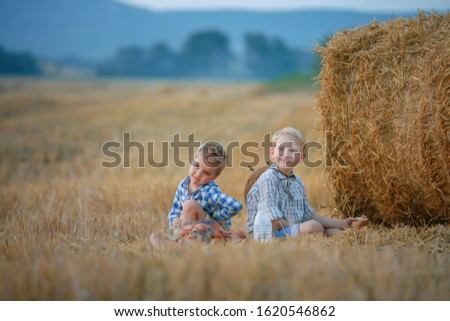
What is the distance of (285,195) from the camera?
5.14 meters

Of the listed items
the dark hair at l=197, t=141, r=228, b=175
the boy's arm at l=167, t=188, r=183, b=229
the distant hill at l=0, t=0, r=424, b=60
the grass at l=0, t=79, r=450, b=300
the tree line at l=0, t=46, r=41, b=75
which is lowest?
the grass at l=0, t=79, r=450, b=300

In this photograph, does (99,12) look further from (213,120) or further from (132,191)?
(132,191)

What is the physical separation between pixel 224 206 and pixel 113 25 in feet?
527

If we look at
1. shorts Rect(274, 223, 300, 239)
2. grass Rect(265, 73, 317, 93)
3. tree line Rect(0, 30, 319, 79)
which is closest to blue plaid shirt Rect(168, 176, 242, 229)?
shorts Rect(274, 223, 300, 239)

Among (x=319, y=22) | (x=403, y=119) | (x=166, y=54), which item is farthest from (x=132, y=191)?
(x=319, y=22)

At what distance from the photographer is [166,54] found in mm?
110250

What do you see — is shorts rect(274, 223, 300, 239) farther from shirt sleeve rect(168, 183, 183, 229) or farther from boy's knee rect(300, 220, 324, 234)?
shirt sleeve rect(168, 183, 183, 229)

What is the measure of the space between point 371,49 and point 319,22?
461 ft

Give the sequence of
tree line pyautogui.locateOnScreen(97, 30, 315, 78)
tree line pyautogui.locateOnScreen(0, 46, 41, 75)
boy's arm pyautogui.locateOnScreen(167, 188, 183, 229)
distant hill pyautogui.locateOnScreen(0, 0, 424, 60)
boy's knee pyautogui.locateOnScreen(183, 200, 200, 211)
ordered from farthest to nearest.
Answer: distant hill pyautogui.locateOnScreen(0, 0, 424, 60), tree line pyautogui.locateOnScreen(97, 30, 315, 78), tree line pyautogui.locateOnScreen(0, 46, 41, 75), boy's arm pyautogui.locateOnScreen(167, 188, 183, 229), boy's knee pyautogui.locateOnScreen(183, 200, 200, 211)

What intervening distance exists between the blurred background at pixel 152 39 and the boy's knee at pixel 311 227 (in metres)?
65.3

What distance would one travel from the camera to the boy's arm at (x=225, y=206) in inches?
195

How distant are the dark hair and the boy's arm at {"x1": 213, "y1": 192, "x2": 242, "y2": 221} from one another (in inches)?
10.3

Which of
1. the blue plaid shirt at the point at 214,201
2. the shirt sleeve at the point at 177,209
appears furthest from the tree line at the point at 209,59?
the blue plaid shirt at the point at 214,201

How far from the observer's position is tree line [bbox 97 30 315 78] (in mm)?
107000
